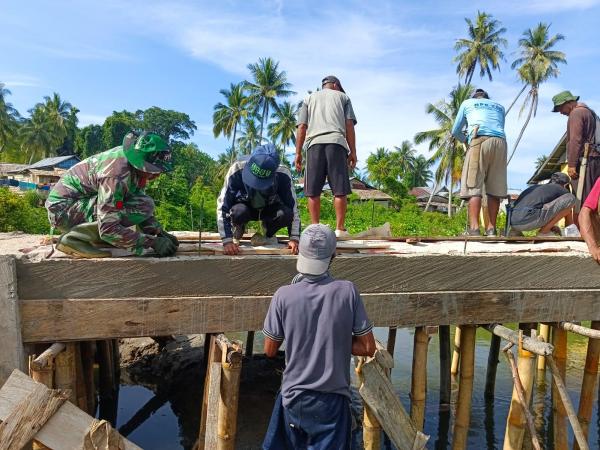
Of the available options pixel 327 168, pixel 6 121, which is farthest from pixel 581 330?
pixel 6 121

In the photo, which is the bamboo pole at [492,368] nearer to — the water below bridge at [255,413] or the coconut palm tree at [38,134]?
→ the water below bridge at [255,413]

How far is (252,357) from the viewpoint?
8.20 metres

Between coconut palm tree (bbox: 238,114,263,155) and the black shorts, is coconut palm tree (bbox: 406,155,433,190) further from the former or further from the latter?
the black shorts

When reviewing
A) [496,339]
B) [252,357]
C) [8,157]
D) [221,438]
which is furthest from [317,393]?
[8,157]

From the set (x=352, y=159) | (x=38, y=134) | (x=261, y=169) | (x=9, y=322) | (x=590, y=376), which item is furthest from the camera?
(x=38, y=134)

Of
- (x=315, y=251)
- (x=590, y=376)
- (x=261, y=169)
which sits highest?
(x=261, y=169)

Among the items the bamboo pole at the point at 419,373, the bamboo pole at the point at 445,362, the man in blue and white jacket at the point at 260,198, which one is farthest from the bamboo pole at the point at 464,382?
the man in blue and white jacket at the point at 260,198

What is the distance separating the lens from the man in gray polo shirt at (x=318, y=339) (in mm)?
2760

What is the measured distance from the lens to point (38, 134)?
48.0 metres

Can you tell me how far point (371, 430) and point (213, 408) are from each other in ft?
4.11

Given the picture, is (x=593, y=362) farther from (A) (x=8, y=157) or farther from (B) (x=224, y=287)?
(A) (x=8, y=157)

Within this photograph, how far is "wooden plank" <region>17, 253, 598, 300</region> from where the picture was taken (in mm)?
3768

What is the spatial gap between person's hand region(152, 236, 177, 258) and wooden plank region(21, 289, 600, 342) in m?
0.36

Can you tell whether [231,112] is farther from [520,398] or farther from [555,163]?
[520,398]
